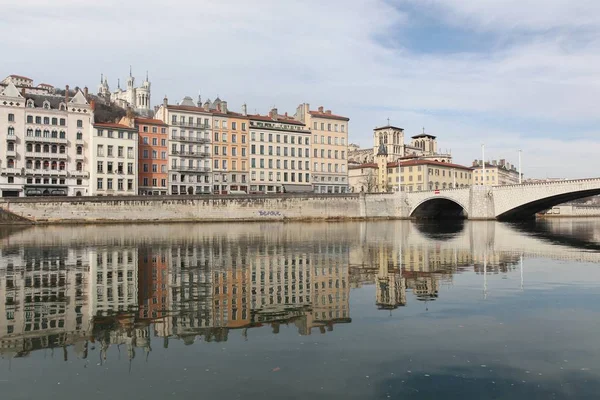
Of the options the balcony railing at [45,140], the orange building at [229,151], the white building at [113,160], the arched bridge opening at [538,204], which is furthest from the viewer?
the orange building at [229,151]

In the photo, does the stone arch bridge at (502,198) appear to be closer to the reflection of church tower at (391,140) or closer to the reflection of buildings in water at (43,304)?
the reflection of buildings in water at (43,304)

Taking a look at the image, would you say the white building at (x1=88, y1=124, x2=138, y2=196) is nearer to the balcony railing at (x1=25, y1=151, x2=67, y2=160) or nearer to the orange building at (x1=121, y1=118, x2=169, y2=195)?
the orange building at (x1=121, y1=118, x2=169, y2=195)

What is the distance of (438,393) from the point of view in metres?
8.68

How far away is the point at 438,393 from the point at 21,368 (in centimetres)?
807

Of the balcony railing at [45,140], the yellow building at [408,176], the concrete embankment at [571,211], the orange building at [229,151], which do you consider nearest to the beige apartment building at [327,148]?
the yellow building at [408,176]

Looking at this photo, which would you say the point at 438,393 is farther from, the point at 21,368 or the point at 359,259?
the point at 359,259

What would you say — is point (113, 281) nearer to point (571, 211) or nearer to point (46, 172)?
point (46, 172)

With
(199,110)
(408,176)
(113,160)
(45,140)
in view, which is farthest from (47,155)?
(408,176)

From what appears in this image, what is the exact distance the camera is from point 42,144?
85312 millimetres

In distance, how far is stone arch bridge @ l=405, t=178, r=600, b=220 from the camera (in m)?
72.8

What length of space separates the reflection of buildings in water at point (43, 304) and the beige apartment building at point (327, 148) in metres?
85.0

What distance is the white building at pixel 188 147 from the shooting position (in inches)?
3784

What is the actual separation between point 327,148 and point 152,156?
38451 mm

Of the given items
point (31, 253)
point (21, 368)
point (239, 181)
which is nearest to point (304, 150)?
point (239, 181)
